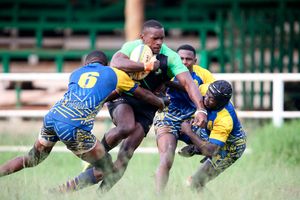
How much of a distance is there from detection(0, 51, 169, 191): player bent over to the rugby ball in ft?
0.80

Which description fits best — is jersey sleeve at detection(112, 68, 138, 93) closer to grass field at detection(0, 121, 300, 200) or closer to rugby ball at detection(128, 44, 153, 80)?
rugby ball at detection(128, 44, 153, 80)

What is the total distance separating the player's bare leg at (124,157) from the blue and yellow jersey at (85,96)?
709 millimetres

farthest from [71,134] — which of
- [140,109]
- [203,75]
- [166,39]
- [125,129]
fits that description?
[166,39]

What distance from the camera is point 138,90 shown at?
32.8 ft

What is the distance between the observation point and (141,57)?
32.8 feet

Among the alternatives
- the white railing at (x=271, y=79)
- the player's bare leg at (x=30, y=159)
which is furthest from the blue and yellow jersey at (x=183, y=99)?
the white railing at (x=271, y=79)

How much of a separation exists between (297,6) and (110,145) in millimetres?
9395

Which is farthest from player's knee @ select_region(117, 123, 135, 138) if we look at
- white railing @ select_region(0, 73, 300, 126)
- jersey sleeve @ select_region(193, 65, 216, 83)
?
white railing @ select_region(0, 73, 300, 126)

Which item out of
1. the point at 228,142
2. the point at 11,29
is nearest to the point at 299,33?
the point at 11,29

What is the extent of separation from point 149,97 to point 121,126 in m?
0.44

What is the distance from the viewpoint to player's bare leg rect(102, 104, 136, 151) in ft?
33.5

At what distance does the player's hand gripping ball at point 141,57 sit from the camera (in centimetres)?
999

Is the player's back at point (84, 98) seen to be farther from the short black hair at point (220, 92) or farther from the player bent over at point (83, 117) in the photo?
the short black hair at point (220, 92)

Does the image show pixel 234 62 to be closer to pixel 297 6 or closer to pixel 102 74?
pixel 297 6
